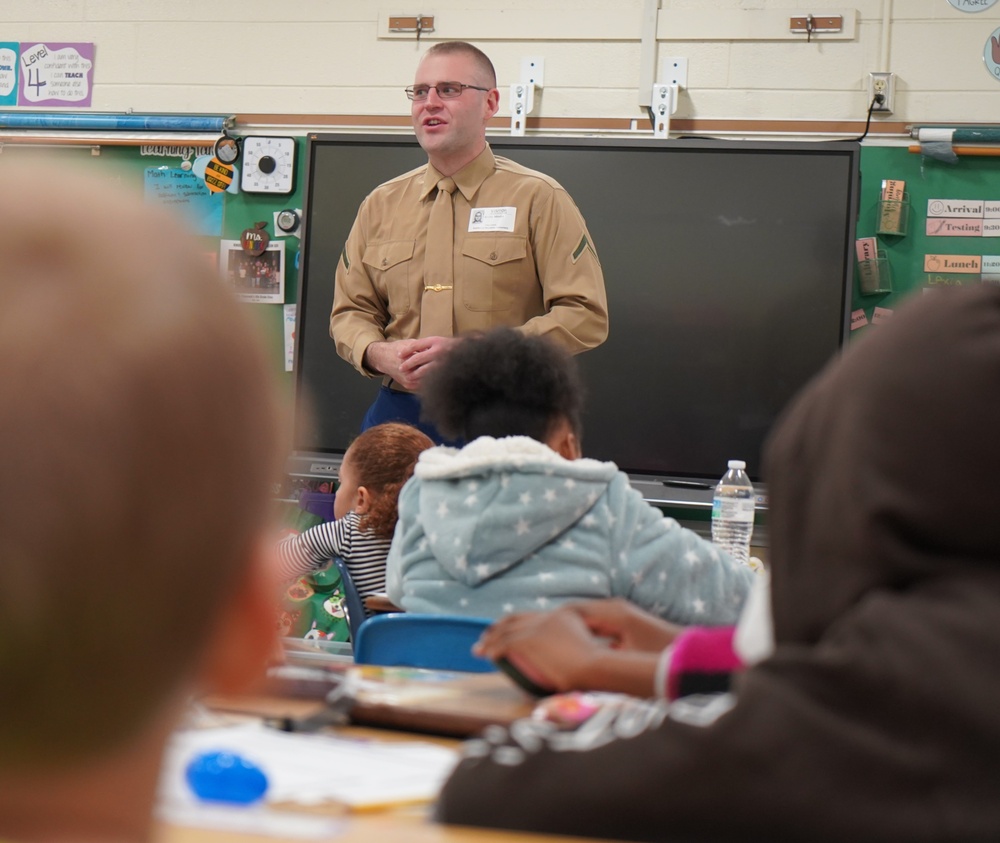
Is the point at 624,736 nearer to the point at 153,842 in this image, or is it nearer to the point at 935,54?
the point at 153,842

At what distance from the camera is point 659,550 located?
1.82 metres

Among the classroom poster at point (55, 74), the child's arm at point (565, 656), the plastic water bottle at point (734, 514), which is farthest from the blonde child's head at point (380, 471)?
the classroom poster at point (55, 74)

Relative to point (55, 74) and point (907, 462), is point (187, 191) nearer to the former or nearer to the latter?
point (55, 74)

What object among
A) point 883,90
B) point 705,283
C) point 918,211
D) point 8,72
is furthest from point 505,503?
point 8,72

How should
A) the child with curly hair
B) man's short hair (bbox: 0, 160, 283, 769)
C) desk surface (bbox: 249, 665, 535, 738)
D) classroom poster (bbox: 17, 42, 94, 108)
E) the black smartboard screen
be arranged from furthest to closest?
classroom poster (bbox: 17, 42, 94, 108) < the black smartboard screen < the child with curly hair < desk surface (bbox: 249, 665, 535, 738) < man's short hair (bbox: 0, 160, 283, 769)

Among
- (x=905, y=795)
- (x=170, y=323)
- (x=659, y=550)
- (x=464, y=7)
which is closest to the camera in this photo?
(x=170, y=323)

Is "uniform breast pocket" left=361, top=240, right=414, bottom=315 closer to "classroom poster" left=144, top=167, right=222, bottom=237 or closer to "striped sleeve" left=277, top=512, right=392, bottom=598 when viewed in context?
"striped sleeve" left=277, top=512, right=392, bottom=598

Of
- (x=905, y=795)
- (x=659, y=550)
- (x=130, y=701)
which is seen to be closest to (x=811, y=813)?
(x=905, y=795)

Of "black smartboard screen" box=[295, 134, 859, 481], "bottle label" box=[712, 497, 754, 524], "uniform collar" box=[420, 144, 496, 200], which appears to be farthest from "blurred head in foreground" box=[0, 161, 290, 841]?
"black smartboard screen" box=[295, 134, 859, 481]

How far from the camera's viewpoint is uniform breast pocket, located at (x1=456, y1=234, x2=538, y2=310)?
382 cm

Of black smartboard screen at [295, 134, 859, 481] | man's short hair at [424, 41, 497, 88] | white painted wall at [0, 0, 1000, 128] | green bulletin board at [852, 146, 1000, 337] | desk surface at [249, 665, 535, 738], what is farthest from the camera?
white painted wall at [0, 0, 1000, 128]

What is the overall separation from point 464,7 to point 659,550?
381cm

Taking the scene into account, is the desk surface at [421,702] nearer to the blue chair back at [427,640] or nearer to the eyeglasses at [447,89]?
the blue chair back at [427,640]

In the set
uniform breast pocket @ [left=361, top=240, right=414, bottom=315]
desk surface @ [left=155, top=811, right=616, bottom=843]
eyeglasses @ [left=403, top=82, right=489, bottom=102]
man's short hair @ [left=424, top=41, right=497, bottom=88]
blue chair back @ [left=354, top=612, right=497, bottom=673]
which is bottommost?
blue chair back @ [left=354, top=612, right=497, bottom=673]
